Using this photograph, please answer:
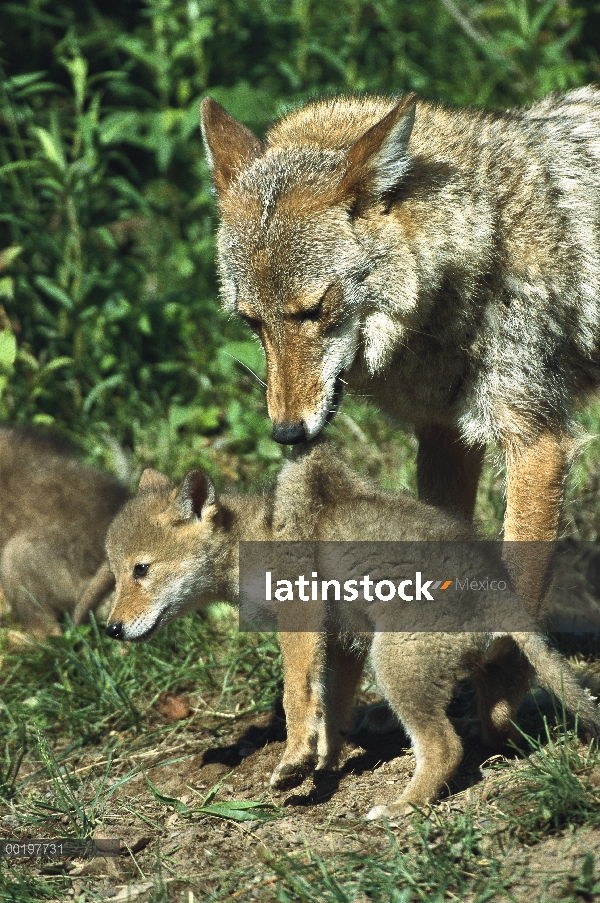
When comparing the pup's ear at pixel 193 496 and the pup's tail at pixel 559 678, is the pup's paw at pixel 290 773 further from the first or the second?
the pup's ear at pixel 193 496

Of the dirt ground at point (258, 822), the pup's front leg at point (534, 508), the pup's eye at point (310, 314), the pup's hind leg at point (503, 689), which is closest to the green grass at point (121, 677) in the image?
the dirt ground at point (258, 822)

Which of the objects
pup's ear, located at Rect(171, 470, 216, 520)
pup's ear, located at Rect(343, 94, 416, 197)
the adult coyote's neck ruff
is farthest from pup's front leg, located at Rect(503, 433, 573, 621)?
pup's ear, located at Rect(171, 470, 216, 520)

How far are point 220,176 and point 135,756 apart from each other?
114 inches

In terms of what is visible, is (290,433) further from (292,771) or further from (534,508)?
(292,771)

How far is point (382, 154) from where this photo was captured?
4.20m

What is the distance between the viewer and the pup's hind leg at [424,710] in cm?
375

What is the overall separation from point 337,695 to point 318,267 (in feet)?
6.34

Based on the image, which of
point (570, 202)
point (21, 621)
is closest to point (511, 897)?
point (570, 202)

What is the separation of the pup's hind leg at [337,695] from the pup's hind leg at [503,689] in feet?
1.81

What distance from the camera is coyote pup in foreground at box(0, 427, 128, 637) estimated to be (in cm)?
607

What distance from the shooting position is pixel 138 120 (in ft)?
26.3

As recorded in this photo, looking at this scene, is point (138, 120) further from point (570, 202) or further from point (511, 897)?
point (511, 897)

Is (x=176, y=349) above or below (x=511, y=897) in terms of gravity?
above

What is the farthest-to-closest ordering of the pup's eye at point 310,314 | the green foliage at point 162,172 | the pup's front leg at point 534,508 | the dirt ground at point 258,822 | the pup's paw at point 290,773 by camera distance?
1. the green foliage at point 162,172
2. the pup's front leg at point 534,508
3. the pup's eye at point 310,314
4. the pup's paw at point 290,773
5. the dirt ground at point 258,822
